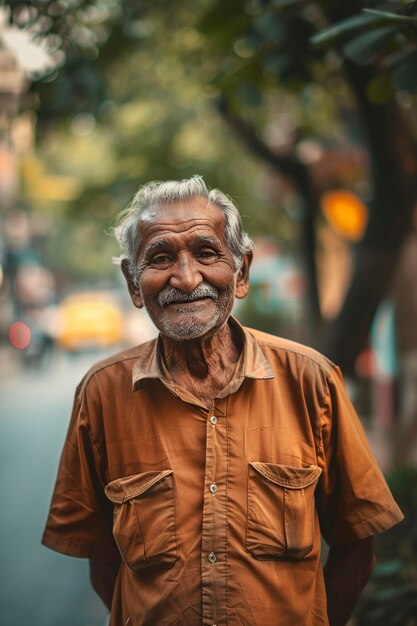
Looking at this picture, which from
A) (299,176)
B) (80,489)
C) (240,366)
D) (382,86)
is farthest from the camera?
(299,176)

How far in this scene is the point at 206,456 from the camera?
1979 mm

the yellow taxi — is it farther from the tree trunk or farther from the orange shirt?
the orange shirt

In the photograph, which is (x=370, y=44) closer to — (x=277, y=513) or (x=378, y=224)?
(x=277, y=513)

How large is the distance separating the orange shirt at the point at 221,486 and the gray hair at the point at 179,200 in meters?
0.24

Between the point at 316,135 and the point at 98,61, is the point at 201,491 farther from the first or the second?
the point at 316,135

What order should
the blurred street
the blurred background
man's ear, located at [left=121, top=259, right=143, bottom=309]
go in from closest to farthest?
1. man's ear, located at [left=121, top=259, right=143, bottom=309]
2. the blurred background
3. the blurred street

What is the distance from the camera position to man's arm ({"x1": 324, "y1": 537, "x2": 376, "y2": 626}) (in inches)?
88.1

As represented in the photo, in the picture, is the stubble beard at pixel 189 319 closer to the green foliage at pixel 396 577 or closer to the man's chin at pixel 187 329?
the man's chin at pixel 187 329

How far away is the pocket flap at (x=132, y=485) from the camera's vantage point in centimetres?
199

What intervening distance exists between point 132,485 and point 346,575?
722 mm

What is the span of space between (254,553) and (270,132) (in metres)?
9.19

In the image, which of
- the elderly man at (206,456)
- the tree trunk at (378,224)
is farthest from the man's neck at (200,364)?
the tree trunk at (378,224)

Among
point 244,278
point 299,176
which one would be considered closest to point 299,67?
point 244,278

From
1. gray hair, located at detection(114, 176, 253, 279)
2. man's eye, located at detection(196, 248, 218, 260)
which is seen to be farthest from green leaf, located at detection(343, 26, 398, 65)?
man's eye, located at detection(196, 248, 218, 260)
